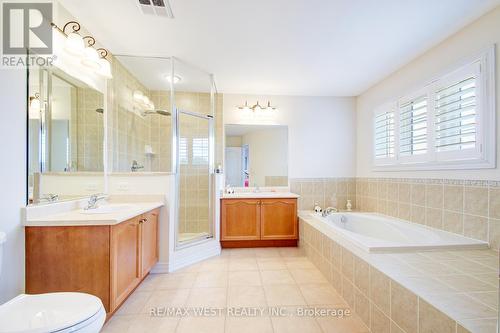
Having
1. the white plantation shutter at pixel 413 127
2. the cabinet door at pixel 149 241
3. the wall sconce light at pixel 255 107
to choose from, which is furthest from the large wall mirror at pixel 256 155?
the white plantation shutter at pixel 413 127

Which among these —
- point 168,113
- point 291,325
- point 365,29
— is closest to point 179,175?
point 168,113

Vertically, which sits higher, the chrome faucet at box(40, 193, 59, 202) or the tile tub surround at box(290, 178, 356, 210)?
the chrome faucet at box(40, 193, 59, 202)

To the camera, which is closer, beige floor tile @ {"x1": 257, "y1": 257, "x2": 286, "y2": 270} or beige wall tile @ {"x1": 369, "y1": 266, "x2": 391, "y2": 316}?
beige wall tile @ {"x1": 369, "y1": 266, "x2": 391, "y2": 316}

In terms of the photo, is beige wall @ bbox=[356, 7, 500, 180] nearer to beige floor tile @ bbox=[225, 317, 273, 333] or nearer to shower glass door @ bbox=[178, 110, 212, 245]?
beige floor tile @ bbox=[225, 317, 273, 333]

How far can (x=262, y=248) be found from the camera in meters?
3.31

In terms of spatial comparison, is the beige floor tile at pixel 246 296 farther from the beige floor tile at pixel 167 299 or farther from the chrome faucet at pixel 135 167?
the chrome faucet at pixel 135 167

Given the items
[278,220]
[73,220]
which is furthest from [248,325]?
[278,220]

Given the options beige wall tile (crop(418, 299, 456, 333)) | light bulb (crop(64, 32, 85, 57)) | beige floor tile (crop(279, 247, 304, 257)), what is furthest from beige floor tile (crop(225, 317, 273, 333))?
light bulb (crop(64, 32, 85, 57))

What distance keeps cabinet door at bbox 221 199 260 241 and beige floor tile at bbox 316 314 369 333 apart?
1.66 meters

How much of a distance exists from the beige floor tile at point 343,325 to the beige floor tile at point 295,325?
0.06 m

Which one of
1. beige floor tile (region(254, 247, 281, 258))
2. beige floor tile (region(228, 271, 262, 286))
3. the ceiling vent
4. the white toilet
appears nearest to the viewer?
the white toilet

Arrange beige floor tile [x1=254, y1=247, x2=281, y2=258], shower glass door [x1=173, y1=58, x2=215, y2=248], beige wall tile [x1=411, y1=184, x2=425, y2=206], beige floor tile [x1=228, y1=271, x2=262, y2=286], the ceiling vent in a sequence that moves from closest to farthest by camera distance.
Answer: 1. the ceiling vent
2. beige floor tile [x1=228, y1=271, x2=262, y2=286]
3. beige wall tile [x1=411, y1=184, x2=425, y2=206]
4. shower glass door [x1=173, y1=58, x2=215, y2=248]
5. beige floor tile [x1=254, y1=247, x2=281, y2=258]

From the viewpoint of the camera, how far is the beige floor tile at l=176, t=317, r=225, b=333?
5.25 feet

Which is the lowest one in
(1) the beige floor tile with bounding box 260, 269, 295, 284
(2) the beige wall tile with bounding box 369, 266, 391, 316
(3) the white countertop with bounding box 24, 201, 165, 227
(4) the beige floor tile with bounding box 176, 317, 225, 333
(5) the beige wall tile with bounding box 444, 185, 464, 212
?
(1) the beige floor tile with bounding box 260, 269, 295, 284
